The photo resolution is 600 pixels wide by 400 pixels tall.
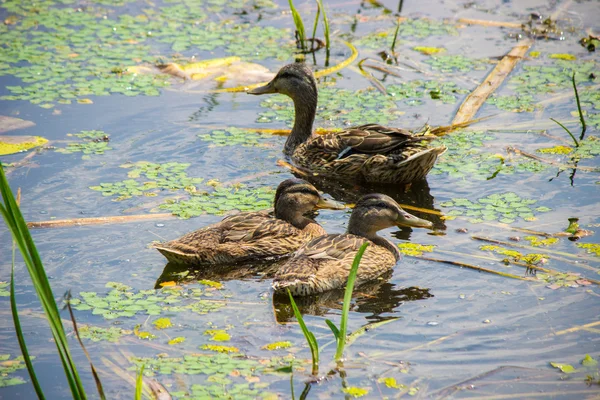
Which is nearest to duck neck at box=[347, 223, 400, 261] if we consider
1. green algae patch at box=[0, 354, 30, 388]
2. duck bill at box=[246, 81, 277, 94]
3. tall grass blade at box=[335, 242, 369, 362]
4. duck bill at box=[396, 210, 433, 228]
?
duck bill at box=[396, 210, 433, 228]

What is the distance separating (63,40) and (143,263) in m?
6.36

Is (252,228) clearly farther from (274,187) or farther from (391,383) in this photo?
(391,383)

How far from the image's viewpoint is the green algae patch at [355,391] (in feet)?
17.3

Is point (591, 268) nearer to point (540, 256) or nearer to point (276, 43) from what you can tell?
point (540, 256)

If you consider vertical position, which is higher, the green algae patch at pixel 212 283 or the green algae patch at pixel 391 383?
the green algae patch at pixel 391 383

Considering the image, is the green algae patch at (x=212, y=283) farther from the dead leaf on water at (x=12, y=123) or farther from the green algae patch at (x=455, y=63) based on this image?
the green algae patch at (x=455, y=63)

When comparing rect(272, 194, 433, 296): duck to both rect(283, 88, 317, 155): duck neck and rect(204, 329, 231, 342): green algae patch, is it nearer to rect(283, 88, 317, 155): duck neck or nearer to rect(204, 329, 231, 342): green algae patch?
rect(204, 329, 231, 342): green algae patch

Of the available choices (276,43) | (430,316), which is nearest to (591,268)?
(430,316)

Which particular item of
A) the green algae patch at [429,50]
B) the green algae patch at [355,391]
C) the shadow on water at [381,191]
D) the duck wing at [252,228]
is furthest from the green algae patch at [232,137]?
the green algae patch at [355,391]

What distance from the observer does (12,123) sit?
9664 mm

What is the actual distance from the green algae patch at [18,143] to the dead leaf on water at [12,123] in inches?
10.0

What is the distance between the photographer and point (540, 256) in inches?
279

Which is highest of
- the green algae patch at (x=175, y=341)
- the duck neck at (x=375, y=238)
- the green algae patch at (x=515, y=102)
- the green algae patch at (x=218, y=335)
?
the green algae patch at (x=515, y=102)

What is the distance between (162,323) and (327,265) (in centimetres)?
151
